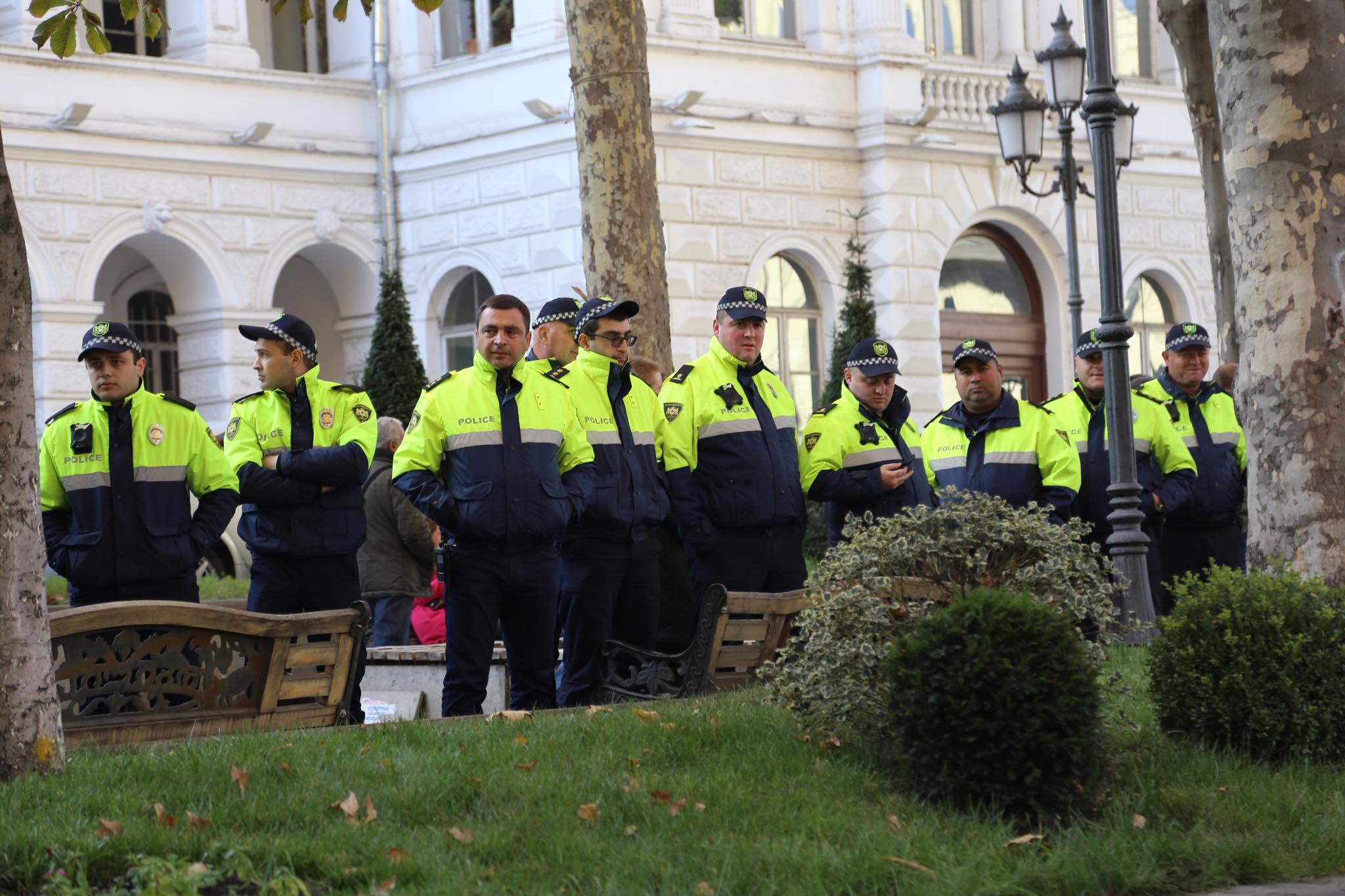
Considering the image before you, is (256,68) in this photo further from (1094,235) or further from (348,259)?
(1094,235)

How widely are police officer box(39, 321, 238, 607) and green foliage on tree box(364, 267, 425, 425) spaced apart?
1425cm

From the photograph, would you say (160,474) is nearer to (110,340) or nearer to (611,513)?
(110,340)

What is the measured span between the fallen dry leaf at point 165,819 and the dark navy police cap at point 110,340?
122 inches

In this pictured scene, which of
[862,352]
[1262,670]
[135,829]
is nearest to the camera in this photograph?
[135,829]

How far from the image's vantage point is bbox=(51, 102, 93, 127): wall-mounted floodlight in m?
23.2

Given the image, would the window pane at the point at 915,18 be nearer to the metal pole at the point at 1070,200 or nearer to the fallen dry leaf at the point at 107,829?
the metal pole at the point at 1070,200

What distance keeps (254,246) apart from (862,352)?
16.0m

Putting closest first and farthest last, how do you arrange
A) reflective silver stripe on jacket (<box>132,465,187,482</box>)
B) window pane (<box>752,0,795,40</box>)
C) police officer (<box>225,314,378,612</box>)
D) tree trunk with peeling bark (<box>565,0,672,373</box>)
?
reflective silver stripe on jacket (<box>132,465,187,482</box>) < police officer (<box>225,314,378,612</box>) < tree trunk with peeling bark (<box>565,0,672,373</box>) < window pane (<box>752,0,795,40</box>)

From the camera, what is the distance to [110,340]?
349 inches

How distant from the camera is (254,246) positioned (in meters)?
25.3

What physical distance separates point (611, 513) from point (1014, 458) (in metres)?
2.58

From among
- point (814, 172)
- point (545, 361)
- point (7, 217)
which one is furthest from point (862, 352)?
point (814, 172)

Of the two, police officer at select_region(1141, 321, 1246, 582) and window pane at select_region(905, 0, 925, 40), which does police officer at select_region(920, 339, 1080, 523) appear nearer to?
police officer at select_region(1141, 321, 1246, 582)

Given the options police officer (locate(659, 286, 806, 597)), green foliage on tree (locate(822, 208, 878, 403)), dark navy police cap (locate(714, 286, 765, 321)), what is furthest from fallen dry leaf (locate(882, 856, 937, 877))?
green foliage on tree (locate(822, 208, 878, 403))
